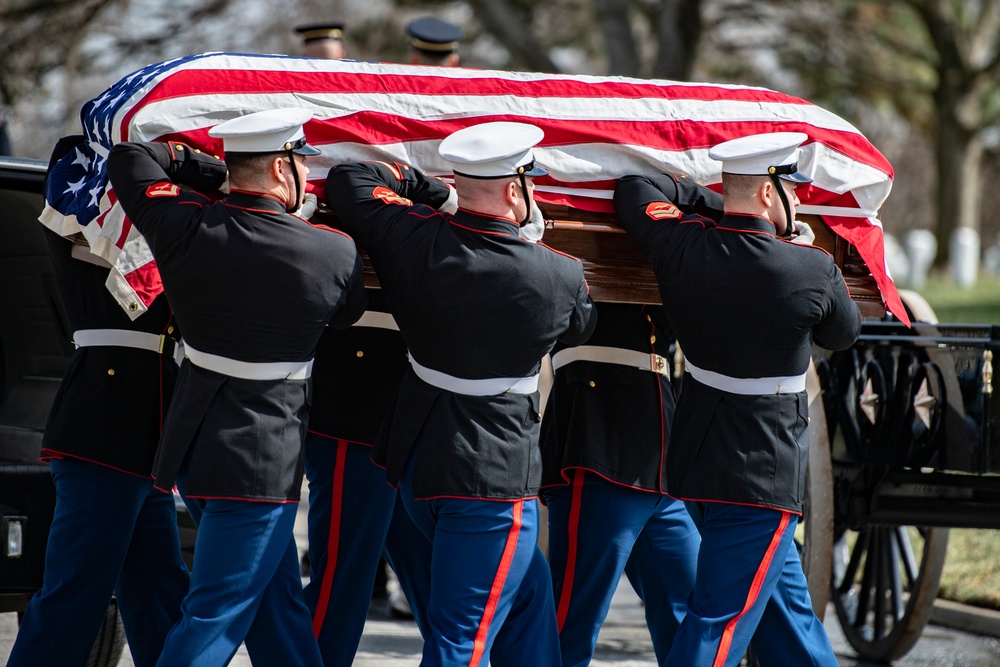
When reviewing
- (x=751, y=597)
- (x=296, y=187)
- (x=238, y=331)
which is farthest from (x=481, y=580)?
(x=296, y=187)

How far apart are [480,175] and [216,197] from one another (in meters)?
0.71

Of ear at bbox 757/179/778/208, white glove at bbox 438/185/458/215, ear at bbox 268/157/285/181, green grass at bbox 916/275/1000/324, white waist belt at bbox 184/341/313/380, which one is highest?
ear at bbox 268/157/285/181

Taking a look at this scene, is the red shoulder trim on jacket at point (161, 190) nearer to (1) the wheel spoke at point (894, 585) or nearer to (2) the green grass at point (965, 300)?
(1) the wheel spoke at point (894, 585)

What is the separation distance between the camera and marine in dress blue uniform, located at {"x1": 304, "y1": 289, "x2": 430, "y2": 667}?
137 inches

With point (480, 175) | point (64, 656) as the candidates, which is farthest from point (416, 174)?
point (64, 656)

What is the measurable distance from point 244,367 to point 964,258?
14.8 meters

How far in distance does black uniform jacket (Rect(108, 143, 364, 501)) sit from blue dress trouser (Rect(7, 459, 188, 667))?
0.91 feet

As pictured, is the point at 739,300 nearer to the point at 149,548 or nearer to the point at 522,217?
the point at 522,217

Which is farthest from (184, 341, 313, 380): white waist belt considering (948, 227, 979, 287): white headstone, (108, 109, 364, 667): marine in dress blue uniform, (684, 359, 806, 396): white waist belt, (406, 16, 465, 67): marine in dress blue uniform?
(948, 227, 979, 287): white headstone

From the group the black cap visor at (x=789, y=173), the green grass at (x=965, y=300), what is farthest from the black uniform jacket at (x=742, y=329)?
the green grass at (x=965, y=300)

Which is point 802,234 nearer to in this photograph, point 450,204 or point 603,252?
point 603,252

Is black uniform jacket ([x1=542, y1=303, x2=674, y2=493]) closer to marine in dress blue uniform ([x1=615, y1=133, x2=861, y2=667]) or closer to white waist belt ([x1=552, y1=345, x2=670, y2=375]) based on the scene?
white waist belt ([x1=552, y1=345, x2=670, y2=375])

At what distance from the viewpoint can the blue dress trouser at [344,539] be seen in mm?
3490

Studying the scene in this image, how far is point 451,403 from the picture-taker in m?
3.13
